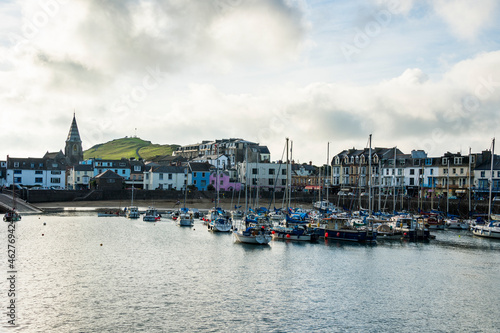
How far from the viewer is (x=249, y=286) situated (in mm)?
40625

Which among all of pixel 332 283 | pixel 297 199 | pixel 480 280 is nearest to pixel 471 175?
pixel 297 199

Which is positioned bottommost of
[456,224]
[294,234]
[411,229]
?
[294,234]

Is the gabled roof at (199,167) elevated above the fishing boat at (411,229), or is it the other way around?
the gabled roof at (199,167)

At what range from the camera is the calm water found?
3152 cm

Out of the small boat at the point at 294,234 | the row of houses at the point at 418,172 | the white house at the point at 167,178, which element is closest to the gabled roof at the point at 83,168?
the white house at the point at 167,178

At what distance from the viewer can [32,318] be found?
3095 cm

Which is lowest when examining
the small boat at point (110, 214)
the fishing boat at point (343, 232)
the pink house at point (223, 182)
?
the small boat at point (110, 214)

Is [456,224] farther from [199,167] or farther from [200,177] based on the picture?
[199,167]

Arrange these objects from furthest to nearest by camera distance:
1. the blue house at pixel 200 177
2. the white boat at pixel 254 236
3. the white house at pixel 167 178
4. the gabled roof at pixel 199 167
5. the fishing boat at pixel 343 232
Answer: the gabled roof at pixel 199 167
the blue house at pixel 200 177
the white house at pixel 167 178
the fishing boat at pixel 343 232
the white boat at pixel 254 236

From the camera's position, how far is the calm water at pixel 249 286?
31.5 m

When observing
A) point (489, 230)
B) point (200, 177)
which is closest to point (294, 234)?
point (489, 230)

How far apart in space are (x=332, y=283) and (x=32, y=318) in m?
22.4

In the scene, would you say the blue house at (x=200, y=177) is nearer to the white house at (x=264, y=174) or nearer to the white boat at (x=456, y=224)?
the white house at (x=264, y=174)

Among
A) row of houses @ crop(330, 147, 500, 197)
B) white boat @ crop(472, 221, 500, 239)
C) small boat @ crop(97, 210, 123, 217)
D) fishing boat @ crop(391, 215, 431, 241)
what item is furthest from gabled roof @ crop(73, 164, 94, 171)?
white boat @ crop(472, 221, 500, 239)
